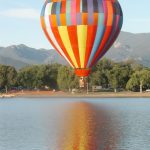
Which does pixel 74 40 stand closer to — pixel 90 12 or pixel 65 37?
pixel 65 37

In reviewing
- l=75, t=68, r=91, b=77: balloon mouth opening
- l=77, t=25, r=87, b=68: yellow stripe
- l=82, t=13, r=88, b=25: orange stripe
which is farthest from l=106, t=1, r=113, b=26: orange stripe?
l=75, t=68, r=91, b=77: balloon mouth opening

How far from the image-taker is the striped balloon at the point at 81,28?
8675 centimetres

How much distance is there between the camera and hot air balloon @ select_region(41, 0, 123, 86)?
8675 cm

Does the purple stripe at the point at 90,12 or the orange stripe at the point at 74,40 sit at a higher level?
the purple stripe at the point at 90,12

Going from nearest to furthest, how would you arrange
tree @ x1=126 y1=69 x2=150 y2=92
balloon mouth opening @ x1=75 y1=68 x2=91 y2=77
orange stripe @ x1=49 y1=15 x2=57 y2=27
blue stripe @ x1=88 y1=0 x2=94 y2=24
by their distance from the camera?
1. balloon mouth opening @ x1=75 y1=68 x2=91 y2=77
2. blue stripe @ x1=88 y1=0 x2=94 y2=24
3. orange stripe @ x1=49 y1=15 x2=57 y2=27
4. tree @ x1=126 y1=69 x2=150 y2=92

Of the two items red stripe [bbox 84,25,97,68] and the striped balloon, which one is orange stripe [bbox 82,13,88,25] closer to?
the striped balloon

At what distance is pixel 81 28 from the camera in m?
87.1

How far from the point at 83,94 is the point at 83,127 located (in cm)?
11608

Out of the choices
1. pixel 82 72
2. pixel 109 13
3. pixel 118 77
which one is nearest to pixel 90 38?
pixel 109 13

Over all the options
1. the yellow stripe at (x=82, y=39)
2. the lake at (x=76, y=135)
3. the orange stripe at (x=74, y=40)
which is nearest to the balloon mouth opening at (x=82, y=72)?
the yellow stripe at (x=82, y=39)

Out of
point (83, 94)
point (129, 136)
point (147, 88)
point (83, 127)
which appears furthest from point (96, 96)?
point (129, 136)

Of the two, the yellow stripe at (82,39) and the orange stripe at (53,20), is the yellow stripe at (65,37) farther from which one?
the yellow stripe at (82,39)

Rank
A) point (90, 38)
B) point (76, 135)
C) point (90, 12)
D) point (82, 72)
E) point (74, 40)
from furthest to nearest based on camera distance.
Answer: point (90, 38) → point (74, 40) → point (90, 12) → point (82, 72) → point (76, 135)

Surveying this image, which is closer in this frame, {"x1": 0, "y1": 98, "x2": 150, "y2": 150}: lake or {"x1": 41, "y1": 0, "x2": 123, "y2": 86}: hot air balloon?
{"x1": 0, "y1": 98, "x2": 150, "y2": 150}: lake
